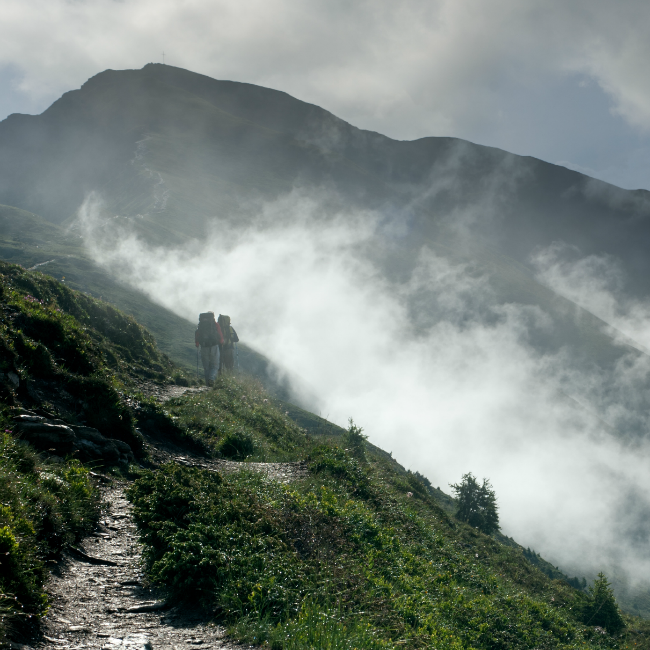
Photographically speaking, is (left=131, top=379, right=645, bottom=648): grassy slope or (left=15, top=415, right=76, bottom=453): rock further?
(left=15, top=415, right=76, bottom=453): rock

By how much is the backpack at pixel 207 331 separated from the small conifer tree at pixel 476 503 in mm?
26935

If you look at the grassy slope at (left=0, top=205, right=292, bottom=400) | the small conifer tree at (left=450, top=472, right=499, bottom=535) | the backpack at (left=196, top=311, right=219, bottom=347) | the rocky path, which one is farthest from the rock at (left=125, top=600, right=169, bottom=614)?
the small conifer tree at (left=450, top=472, right=499, bottom=535)

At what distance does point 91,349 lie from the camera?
11016mm

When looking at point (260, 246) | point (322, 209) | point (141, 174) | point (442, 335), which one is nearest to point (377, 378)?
point (442, 335)

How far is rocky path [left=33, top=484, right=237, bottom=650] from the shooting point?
12.4ft

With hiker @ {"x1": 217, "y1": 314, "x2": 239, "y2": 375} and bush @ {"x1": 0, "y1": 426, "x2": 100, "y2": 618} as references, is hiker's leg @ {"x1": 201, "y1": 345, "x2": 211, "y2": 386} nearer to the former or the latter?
hiker @ {"x1": 217, "y1": 314, "x2": 239, "y2": 375}

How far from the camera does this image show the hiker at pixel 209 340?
2173 cm

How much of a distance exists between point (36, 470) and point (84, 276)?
2228 inches

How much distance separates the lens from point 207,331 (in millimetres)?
21719

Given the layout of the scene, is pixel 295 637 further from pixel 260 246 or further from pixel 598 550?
pixel 598 550

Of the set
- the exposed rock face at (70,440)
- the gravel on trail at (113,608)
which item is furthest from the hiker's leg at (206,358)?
the gravel on trail at (113,608)

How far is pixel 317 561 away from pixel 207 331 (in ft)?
55.7

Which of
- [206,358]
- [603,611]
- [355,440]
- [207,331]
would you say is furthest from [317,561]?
[206,358]

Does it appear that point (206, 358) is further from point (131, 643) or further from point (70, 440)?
point (131, 643)
